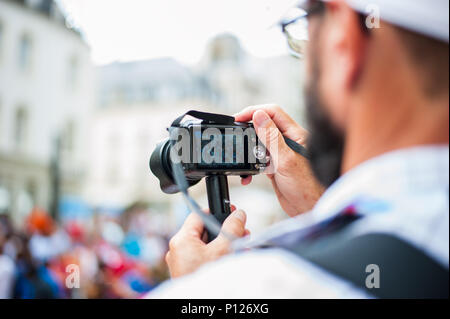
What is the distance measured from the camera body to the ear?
0.81 ft

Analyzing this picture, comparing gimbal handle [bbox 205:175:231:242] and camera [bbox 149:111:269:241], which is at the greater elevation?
camera [bbox 149:111:269:241]

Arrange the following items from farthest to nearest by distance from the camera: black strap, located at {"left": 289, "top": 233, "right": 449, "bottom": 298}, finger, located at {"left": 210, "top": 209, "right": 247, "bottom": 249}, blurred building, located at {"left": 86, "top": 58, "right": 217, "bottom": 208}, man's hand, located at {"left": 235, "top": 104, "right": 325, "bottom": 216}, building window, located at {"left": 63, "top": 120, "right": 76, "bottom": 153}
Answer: building window, located at {"left": 63, "top": 120, "right": 76, "bottom": 153} < blurred building, located at {"left": 86, "top": 58, "right": 217, "bottom": 208} < man's hand, located at {"left": 235, "top": 104, "right": 325, "bottom": 216} < finger, located at {"left": 210, "top": 209, "right": 247, "bottom": 249} < black strap, located at {"left": 289, "top": 233, "right": 449, "bottom": 298}

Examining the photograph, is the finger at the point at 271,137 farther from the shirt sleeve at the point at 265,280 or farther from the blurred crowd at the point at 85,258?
the blurred crowd at the point at 85,258

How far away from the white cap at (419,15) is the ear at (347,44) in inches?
0.8

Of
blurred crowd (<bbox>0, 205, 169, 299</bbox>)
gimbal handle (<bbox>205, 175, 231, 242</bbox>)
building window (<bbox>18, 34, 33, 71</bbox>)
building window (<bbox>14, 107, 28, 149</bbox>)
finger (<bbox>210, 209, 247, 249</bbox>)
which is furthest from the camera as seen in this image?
building window (<bbox>14, 107, 28, 149</bbox>)


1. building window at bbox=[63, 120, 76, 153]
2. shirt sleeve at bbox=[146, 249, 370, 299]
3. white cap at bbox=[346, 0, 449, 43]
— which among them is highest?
building window at bbox=[63, 120, 76, 153]

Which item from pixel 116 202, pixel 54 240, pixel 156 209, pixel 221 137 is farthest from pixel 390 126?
pixel 116 202

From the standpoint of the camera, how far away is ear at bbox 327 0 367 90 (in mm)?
470

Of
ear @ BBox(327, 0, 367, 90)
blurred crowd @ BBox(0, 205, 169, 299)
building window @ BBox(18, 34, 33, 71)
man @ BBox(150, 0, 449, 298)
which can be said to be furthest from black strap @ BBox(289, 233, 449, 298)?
building window @ BBox(18, 34, 33, 71)

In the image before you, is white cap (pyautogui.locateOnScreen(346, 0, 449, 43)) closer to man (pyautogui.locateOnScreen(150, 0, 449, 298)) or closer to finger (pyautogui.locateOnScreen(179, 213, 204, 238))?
man (pyautogui.locateOnScreen(150, 0, 449, 298))

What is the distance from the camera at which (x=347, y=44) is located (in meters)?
0.47

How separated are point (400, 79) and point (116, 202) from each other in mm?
8672

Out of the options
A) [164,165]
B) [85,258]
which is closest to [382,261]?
[164,165]
